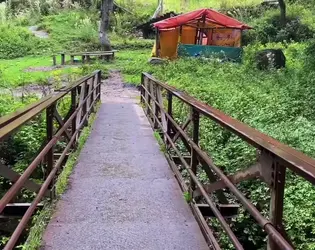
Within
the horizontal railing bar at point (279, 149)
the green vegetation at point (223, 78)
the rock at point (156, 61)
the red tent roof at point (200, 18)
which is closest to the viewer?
the horizontal railing bar at point (279, 149)

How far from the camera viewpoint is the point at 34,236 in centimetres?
353

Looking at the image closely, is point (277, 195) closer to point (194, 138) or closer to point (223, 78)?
point (194, 138)

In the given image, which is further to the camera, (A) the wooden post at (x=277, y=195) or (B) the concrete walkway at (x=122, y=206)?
(B) the concrete walkway at (x=122, y=206)

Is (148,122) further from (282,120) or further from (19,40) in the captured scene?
(19,40)

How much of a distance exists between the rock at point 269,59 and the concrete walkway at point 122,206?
11171mm

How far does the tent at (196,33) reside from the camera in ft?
71.3

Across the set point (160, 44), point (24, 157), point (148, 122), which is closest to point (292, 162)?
point (24, 157)

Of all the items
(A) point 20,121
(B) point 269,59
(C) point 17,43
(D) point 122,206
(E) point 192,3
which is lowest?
(D) point 122,206

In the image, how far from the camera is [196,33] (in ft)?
76.1

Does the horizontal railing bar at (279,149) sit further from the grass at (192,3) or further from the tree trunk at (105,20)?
the grass at (192,3)

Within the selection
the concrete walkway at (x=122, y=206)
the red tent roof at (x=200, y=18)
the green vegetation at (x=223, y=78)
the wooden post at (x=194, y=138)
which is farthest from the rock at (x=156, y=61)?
the wooden post at (x=194, y=138)

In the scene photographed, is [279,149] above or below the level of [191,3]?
below

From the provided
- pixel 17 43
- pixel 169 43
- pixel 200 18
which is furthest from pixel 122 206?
pixel 17 43

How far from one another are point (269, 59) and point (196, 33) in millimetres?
6702
